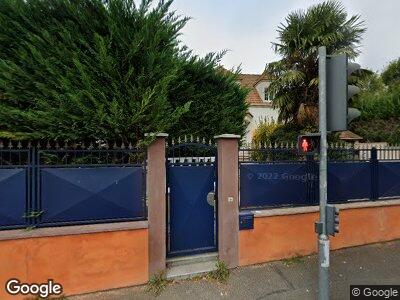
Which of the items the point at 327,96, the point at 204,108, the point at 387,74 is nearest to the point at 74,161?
the point at 204,108

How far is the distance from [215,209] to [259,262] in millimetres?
1243

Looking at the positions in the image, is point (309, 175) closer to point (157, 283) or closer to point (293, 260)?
A: point (293, 260)

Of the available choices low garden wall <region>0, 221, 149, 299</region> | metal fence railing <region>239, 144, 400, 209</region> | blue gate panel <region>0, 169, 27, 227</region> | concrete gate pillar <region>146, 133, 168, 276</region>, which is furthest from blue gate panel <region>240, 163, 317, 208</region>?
blue gate panel <region>0, 169, 27, 227</region>

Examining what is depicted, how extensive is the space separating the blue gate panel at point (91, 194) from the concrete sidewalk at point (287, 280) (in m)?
1.13

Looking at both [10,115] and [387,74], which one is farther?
[387,74]

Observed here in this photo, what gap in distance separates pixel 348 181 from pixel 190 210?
3.53 meters

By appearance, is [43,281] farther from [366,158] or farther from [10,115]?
[366,158]

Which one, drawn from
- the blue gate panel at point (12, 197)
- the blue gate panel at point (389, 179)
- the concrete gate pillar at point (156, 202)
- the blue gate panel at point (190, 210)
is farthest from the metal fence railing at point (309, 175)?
the blue gate panel at point (12, 197)

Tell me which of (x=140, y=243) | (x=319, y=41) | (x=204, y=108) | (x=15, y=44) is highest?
(x=319, y=41)

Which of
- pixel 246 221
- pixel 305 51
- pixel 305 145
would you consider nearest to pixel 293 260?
pixel 246 221

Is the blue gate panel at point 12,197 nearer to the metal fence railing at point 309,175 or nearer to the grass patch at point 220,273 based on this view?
the grass patch at point 220,273

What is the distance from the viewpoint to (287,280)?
15.6 feet

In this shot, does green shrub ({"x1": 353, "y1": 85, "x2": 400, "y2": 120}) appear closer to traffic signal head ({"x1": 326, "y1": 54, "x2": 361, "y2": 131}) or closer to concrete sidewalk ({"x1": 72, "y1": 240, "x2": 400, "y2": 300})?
concrete sidewalk ({"x1": 72, "y1": 240, "x2": 400, "y2": 300})

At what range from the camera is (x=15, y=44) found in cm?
537
